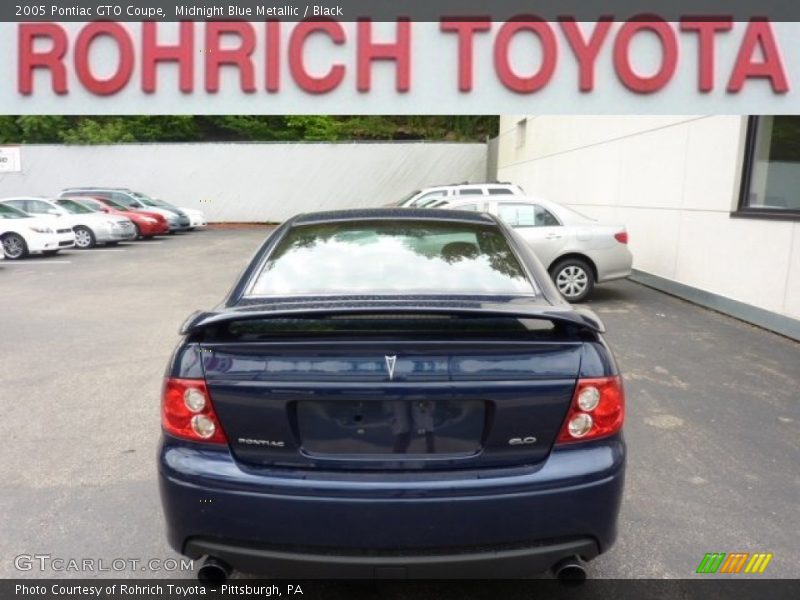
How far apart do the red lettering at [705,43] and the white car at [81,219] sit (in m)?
15.3

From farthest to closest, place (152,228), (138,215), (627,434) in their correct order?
(152,228) < (138,215) < (627,434)

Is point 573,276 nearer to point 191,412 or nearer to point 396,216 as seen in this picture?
point 396,216

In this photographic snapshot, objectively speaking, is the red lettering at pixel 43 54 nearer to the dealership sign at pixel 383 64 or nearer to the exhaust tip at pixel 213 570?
the dealership sign at pixel 383 64

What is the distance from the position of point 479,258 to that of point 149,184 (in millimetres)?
27381

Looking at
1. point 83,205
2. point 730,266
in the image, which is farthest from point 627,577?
point 83,205

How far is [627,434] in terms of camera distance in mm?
4258

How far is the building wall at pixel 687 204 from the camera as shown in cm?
741

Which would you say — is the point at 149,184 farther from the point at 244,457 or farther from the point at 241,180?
the point at 244,457

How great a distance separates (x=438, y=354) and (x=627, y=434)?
8.83 ft

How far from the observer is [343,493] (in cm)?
207

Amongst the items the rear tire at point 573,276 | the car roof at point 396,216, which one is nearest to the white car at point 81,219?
the rear tire at point 573,276

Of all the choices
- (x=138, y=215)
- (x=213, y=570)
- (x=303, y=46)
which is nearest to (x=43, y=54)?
(x=303, y=46)

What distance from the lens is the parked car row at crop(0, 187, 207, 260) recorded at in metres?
14.8
